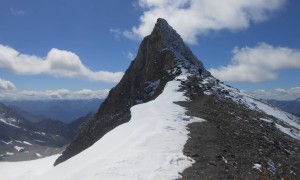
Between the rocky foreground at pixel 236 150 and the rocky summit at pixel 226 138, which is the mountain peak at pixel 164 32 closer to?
the rocky summit at pixel 226 138

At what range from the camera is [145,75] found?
250ft

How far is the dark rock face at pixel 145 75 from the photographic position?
207 ft

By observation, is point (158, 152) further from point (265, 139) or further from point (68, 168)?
point (265, 139)

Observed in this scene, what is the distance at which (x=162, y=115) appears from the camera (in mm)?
29484

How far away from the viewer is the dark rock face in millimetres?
63219

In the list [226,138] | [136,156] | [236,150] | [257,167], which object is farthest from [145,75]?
[136,156]

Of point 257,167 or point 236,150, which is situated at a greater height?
point 236,150

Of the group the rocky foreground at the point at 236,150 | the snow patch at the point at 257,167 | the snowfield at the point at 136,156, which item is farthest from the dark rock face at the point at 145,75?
the snow patch at the point at 257,167

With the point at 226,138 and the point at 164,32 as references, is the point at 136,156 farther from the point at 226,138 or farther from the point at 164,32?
the point at 164,32

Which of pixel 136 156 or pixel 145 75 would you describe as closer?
pixel 136 156

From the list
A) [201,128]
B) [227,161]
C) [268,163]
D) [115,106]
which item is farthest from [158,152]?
[115,106]

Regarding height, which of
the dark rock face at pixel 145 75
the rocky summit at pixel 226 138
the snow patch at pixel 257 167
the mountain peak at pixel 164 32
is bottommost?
the snow patch at pixel 257 167

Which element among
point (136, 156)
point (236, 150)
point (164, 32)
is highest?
point (164, 32)

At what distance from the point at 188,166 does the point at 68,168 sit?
6.19 metres
